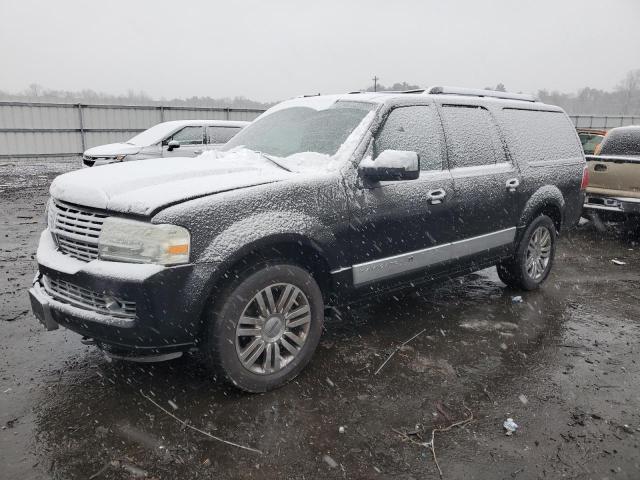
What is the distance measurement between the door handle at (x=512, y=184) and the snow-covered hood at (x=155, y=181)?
228 cm

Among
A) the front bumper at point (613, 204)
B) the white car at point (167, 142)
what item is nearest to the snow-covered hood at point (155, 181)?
the front bumper at point (613, 204)

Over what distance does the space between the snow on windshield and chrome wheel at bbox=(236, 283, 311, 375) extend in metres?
0.97

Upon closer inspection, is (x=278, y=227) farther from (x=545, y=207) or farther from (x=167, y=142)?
(x=167, y=142)

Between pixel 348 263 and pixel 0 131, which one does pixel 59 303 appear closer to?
pixel 348 263

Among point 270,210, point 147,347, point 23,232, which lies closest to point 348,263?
point 270,210

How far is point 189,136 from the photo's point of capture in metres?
11.2

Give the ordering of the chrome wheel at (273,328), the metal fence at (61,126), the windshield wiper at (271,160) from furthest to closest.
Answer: the metal fence at (61,126)
the windshield wiper at (271,160)
the chrome wheel at (273,328)

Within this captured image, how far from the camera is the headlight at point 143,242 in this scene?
8.79ft

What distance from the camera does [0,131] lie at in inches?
687

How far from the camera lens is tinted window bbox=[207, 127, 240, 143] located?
37.4ft

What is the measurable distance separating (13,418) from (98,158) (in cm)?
906

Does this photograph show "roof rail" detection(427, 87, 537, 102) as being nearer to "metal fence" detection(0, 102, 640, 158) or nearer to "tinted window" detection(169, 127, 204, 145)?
"tinted window" detection(169, 127, 204, 145)

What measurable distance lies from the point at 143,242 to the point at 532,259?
13.1 feet

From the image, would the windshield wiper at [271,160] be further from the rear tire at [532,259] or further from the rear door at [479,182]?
the rear tire at [532,259]
